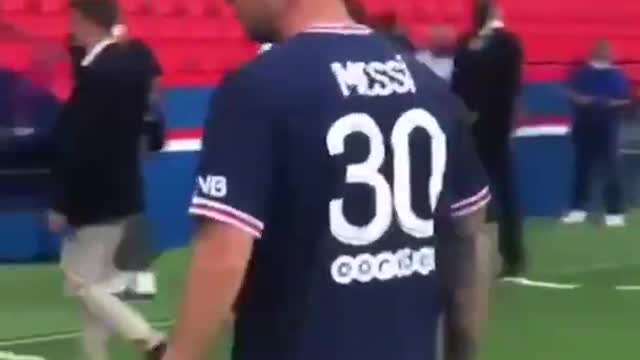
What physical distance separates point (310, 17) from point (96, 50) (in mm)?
5857

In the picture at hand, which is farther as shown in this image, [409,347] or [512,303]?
[512,303]

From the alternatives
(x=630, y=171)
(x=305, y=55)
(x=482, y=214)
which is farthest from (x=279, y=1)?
(x=630, y=171)

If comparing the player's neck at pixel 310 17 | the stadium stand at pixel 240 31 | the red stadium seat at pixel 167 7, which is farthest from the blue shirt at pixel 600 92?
the player's neck at pixel 310 17

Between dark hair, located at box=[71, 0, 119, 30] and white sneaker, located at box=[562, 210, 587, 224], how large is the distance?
10543 millimetres

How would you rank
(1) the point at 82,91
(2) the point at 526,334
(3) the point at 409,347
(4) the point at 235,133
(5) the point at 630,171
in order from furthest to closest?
(5) the point at 630,171 < (2) the point at 526,334 < (1) the point at 82,91 < (3) the point at 409,347 < (4) the point at 235,133

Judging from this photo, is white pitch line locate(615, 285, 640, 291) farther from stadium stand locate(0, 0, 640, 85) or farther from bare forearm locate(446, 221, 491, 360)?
bare forearm locate(446, 221, 491, 360)

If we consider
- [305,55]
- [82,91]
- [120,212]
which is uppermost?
[305,55]

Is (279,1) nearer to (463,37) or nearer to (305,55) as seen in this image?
(305,55)

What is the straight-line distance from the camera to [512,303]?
524 inches

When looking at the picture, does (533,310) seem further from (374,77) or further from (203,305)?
(203,305)

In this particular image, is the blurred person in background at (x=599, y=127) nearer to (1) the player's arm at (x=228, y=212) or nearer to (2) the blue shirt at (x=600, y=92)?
(2) the blue shirt at (x=600, y=92)

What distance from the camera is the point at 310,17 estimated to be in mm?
4023

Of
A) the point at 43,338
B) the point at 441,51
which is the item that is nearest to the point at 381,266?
the point at 43,338

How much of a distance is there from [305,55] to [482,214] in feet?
2.17
